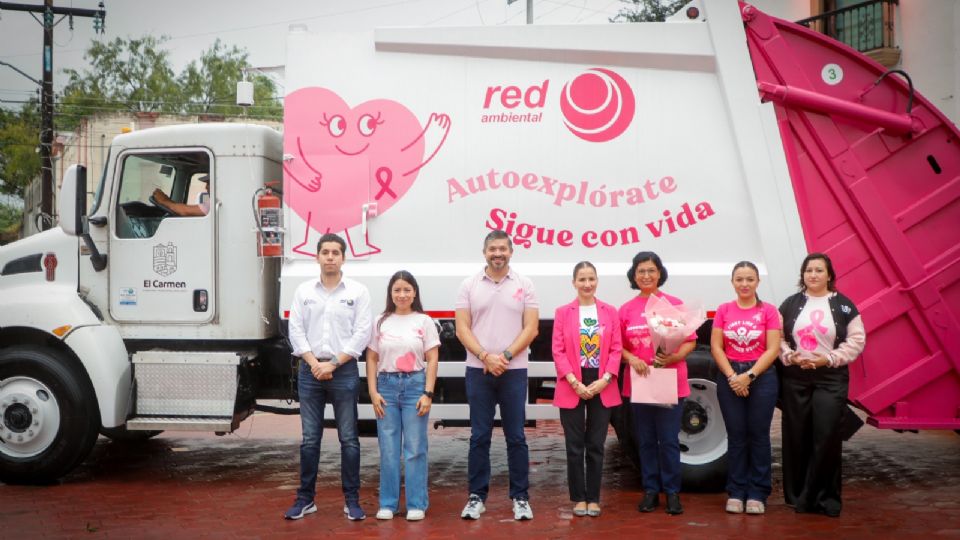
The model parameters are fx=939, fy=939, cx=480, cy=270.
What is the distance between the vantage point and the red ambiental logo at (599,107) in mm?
6887

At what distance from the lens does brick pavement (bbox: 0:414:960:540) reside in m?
5.82

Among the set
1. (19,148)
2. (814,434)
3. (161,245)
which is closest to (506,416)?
(814,434)

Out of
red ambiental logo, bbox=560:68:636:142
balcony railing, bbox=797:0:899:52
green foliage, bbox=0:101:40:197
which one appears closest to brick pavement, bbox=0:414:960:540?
red ambiental logo, bbox=560:68:636:142

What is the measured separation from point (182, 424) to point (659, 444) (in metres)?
3.48

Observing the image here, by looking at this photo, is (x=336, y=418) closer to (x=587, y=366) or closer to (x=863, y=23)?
(x=587, y=366)

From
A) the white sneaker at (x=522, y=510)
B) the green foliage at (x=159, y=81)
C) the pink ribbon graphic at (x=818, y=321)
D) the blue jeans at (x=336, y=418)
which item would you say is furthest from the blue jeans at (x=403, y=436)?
the green foliage at (x=159, y=81)

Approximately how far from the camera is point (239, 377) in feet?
23.0

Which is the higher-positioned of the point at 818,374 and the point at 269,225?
the point at 269,225

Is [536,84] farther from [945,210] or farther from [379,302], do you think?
[945,210]

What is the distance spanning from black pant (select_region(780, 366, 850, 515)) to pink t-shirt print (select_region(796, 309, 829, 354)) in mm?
170

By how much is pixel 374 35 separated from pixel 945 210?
4342 mm

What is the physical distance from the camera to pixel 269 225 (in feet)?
22.7

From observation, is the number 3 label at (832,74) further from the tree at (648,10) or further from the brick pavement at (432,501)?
the tree at (648,10)

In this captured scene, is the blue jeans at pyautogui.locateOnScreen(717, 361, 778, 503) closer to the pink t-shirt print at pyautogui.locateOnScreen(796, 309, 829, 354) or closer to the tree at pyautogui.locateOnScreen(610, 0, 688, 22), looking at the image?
the pink t-shirt print at pyautogui.locateOnScreen(796, 309, 829, 354)
